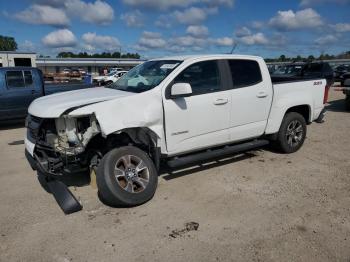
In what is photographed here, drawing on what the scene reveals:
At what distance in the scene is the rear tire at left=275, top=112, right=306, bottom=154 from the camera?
21.4ft

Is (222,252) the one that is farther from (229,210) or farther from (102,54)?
(102,54)

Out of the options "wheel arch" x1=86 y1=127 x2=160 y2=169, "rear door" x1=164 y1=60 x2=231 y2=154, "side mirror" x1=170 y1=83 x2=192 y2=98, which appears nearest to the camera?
"side mirror" x1=170 y1=83 x2=192 y2=98

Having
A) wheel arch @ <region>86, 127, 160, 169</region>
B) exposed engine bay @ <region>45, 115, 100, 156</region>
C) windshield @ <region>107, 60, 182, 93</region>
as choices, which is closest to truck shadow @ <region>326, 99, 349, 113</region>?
windshield @ <region>107, 60, 182, 93</region>

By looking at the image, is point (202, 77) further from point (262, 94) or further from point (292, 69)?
point (292, 69)

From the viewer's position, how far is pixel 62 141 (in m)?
4.63

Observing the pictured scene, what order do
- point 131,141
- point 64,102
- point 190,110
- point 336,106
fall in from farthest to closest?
point 336,106
point 190,110
point 131,141
point 64,102

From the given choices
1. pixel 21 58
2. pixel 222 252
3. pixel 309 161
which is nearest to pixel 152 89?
pixel 222 252

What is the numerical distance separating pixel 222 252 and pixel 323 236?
117cm

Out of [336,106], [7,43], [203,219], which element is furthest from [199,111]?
[7,43]

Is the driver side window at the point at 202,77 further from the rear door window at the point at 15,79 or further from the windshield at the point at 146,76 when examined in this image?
the rear door window at the point at 15,79

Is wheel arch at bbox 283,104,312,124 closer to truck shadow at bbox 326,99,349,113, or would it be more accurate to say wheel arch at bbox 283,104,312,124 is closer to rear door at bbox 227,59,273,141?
rear door at bbox 227,59,273,141

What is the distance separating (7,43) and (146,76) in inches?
5297

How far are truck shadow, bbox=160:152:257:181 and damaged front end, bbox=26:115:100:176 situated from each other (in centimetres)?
154

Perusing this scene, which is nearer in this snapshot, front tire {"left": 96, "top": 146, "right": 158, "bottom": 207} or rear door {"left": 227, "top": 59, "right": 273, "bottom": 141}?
front tire {"left": 96, "top": 146, "right": 158, "bottom": 207}
